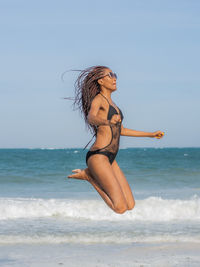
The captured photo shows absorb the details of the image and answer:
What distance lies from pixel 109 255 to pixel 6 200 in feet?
29.7

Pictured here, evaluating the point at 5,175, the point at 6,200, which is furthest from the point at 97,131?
the point at 5,175

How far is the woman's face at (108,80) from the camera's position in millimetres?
5523

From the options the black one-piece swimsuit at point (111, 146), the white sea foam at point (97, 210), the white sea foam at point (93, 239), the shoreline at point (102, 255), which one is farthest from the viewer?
the white sea foam at point (97, 210)

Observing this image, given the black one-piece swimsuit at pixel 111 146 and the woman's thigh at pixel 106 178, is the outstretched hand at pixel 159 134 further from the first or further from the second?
the woman's thigh at pixel 106 178

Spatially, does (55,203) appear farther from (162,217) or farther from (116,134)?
(116,134)

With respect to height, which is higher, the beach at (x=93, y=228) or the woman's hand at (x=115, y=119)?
the woman's hand at (x=115, y=119)

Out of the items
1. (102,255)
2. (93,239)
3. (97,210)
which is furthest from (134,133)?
(97,210)

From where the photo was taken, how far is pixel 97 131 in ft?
18.2

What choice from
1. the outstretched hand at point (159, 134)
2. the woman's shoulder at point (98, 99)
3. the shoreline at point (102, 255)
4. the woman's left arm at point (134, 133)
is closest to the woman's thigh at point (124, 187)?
the woman's left arm at point (134, 133)

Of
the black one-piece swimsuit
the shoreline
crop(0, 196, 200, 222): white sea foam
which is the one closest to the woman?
the black one-piece swimsuit

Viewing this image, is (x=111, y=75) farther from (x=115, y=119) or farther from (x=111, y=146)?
(x=111, y=146)

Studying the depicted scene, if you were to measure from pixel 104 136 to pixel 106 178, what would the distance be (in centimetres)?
49

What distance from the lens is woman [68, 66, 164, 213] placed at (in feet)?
17.5

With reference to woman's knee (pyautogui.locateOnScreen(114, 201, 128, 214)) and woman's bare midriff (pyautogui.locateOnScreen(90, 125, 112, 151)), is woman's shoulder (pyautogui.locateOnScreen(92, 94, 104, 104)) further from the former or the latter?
woman's knee (pyautogui.locateOnScreen(114, 201, 128, 214))
